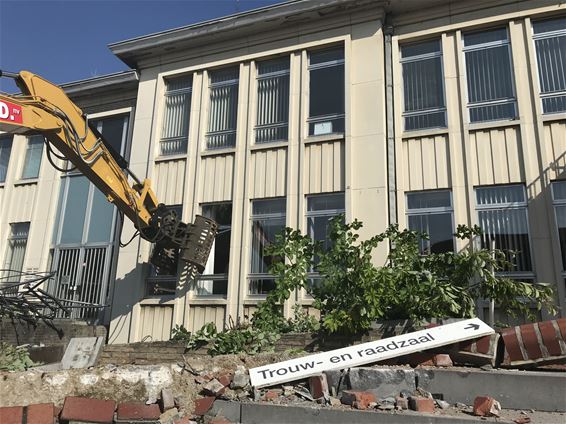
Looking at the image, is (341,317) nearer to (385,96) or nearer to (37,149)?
(385,96)

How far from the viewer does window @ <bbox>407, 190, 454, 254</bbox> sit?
1018 centimetres

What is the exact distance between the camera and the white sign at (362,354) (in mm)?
5625

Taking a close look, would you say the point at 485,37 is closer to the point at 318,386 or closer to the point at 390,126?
the point at 390,126

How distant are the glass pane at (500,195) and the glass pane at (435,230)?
0.77 meters

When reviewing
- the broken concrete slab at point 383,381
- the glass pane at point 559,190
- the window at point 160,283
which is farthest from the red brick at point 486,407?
the window at point 160,283

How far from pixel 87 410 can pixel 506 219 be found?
28.2ft

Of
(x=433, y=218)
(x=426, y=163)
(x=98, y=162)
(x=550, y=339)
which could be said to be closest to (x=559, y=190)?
(x=433, y=218)

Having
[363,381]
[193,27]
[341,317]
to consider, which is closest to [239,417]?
[363,381]

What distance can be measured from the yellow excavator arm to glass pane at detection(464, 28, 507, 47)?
24.6 feet

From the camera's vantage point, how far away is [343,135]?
11.3 m

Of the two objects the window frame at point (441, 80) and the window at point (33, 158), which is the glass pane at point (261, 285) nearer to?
the window frame at point (441, 80)

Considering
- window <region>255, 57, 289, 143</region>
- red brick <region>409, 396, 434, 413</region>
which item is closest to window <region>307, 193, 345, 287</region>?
Answer: window <region>255, 57, 289, 143</region>

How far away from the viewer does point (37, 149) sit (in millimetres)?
15820

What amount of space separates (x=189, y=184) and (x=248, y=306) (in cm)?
366
